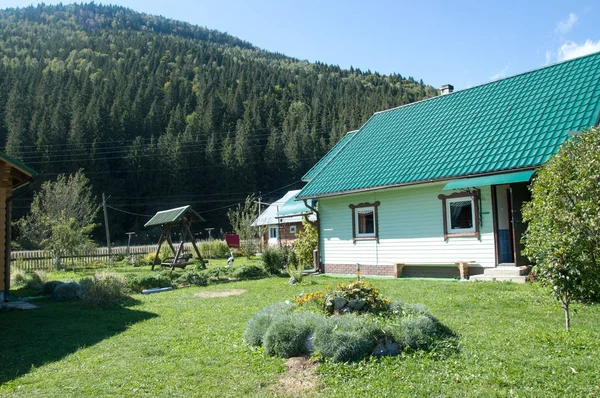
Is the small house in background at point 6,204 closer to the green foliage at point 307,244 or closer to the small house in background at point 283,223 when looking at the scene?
the green foliage at point 307,244

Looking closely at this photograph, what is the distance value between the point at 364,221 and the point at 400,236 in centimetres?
182

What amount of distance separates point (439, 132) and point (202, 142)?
6007 centimetres

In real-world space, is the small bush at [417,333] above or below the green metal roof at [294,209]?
below

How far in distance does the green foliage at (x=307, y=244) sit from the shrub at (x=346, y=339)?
13.0 meters

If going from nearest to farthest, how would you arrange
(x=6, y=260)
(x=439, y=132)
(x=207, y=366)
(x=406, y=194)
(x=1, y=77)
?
(x=207, y=366), (x=6, y=260), (x=406, y=194), (x=439, y=132), (x=1, y=77)

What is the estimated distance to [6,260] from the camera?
12180 mm

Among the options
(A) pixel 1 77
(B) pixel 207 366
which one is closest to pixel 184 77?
(A) pixel 1 77

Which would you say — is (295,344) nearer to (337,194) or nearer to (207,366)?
(207,366)

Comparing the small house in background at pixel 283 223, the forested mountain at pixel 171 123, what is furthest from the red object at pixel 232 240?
the forested mountain at pixel 171 123

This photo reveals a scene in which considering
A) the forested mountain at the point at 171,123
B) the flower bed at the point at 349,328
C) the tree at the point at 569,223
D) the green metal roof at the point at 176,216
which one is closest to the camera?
the flower bed at the point at 349,328

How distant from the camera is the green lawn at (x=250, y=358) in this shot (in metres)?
4.84

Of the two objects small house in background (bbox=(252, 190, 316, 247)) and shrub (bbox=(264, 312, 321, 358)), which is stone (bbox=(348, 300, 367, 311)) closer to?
shrub (bbox=(264, 312, 321, 358))

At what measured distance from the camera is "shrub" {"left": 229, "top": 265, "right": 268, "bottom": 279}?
671 inches

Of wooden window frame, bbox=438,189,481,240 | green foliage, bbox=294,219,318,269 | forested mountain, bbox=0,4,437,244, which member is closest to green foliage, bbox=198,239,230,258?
green foliage, bbox=294,219,318,269
